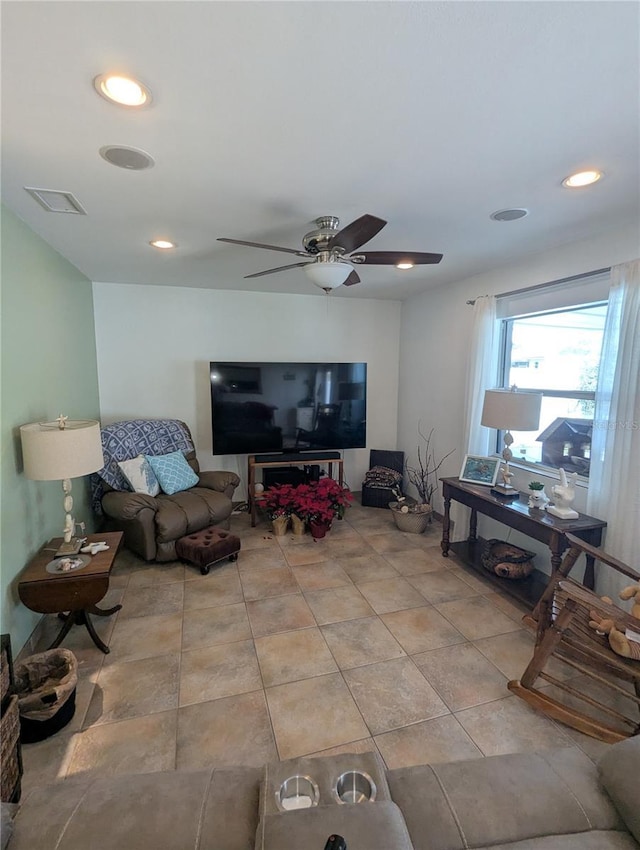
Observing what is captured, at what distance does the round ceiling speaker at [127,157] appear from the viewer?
5.04ft

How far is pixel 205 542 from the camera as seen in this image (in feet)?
10.3

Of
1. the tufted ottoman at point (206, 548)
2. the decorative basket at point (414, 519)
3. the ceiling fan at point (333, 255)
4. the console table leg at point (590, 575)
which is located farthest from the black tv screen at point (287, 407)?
the console table leg at point (590, 575)

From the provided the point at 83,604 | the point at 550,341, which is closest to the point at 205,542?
the point at 83,604

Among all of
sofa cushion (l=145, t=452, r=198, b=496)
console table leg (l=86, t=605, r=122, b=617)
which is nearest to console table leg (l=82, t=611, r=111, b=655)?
console table leg (l=86, t=605, r=122, b=617)

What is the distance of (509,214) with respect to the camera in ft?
7.09

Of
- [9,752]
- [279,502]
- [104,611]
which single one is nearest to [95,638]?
[104,611]

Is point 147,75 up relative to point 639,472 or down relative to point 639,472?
up

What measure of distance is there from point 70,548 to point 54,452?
0.64 meters

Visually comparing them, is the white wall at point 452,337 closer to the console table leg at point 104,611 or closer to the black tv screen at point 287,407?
the black tv screen at point 287,407

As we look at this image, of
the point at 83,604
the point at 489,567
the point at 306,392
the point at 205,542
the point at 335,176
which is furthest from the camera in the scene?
the point at 306,392

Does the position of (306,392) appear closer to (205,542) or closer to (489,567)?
(205,542)

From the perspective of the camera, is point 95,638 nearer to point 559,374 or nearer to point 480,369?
point 480,369

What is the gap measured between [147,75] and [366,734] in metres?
2.61

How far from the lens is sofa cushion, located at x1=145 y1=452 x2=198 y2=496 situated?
3551 millimetres
